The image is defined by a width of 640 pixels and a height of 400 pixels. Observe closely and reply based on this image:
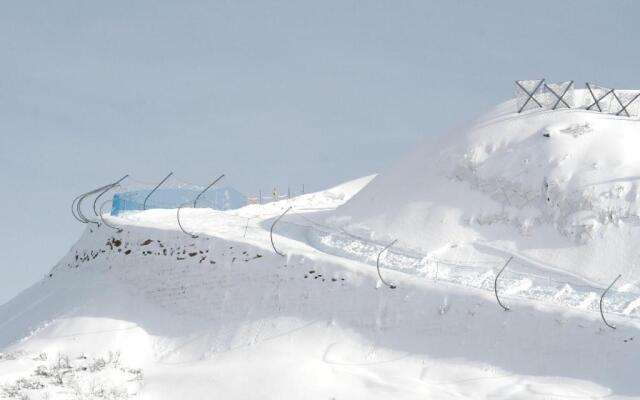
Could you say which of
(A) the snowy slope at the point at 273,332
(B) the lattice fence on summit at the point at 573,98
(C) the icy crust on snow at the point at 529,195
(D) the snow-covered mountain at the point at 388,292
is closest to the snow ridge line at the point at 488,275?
(D) the snow-covered mountain at the point at 388,292

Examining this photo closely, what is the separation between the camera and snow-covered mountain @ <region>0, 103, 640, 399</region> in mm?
24844

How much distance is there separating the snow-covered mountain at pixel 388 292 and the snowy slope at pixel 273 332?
60 millimetres

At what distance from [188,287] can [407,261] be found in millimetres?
7508

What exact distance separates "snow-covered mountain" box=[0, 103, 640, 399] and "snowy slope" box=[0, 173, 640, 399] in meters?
0.06

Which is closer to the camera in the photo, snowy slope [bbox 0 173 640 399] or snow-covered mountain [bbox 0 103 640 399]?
snowy slope [bbox 0 173 640 399]

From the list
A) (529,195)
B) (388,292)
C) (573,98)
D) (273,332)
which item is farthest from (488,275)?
(573,98)

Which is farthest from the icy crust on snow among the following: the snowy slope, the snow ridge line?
the snowy slope

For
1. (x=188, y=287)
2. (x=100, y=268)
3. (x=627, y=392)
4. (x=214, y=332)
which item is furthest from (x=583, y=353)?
(x=100, y=268)

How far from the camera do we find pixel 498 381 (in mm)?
24438

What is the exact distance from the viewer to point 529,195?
1351 inches

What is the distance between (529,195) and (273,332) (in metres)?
11.6

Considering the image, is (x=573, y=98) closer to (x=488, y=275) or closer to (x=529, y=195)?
(x=529, y=195)

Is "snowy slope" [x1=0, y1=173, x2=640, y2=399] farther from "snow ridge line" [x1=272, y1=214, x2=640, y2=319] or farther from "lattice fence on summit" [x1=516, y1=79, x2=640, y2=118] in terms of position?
"lattice fence on summit" [x1=516, y1=79, x2=640, y2=118]

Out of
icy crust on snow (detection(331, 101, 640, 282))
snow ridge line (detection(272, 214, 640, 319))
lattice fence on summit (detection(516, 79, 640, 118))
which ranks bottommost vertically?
snow ridge line (detection(272, 214, 640, 319))
